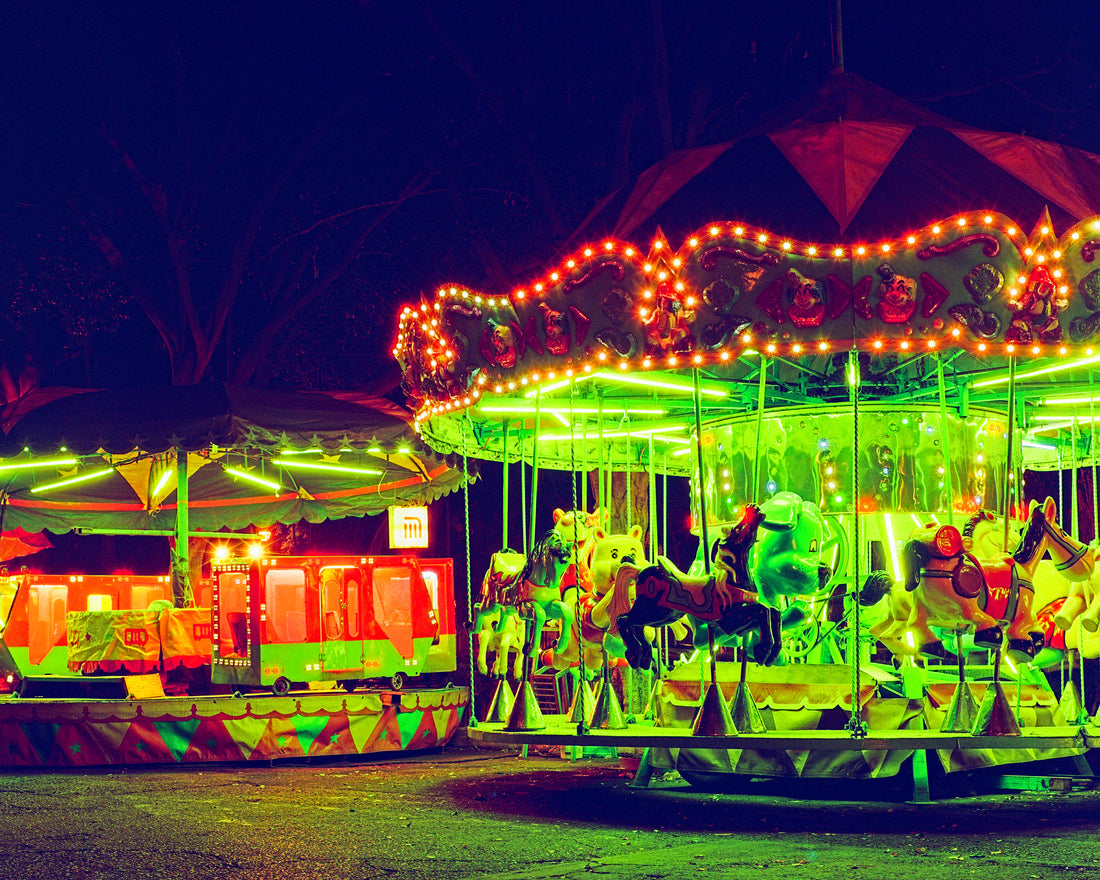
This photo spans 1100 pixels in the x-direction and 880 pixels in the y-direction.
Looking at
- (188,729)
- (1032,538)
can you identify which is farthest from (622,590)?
(188,729)

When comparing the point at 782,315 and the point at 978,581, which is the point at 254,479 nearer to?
the point at 782,315

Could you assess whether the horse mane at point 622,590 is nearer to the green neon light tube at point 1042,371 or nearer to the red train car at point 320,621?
the green neon light tube at point 1042,371

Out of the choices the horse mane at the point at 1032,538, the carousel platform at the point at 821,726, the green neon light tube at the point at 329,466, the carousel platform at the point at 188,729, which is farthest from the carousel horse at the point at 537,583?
the green neon light tube at the point at 329,466

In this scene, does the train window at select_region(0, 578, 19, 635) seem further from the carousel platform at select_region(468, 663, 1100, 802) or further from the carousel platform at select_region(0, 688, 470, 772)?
the carousel platform at select_region(468, 663, 1100, 802)

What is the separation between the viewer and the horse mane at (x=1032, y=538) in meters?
8.98

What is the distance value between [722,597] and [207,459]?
389 inches

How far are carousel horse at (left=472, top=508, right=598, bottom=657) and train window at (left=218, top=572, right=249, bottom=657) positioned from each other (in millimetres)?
4425

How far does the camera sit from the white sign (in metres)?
18.8

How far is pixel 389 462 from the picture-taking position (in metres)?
16.7

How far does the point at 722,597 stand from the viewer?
352 inches

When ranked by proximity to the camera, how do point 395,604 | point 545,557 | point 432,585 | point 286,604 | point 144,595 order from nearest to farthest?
point 545,557 < point 286,604 < point 395,604 < point 432,585 < point 144,595

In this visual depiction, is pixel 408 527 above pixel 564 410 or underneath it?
underneath

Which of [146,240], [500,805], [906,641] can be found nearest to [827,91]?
[906,641]

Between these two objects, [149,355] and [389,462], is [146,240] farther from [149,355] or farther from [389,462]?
[389,462]
